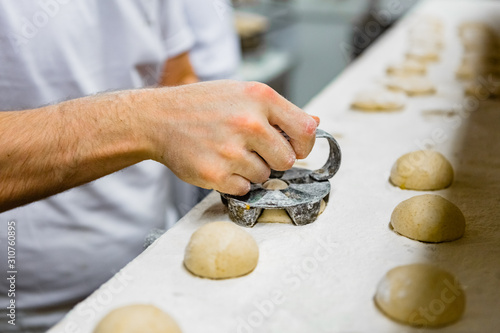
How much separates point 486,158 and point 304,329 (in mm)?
1014

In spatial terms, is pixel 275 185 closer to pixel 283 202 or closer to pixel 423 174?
pixel 283 202

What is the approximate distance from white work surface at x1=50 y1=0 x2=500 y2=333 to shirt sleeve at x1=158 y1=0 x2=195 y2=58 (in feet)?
2.74

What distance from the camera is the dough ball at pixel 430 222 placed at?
1.10 metres

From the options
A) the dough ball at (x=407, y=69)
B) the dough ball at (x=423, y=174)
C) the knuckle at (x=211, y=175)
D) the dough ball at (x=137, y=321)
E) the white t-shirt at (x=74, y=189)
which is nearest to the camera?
the dough ball at (x=137, y=321)

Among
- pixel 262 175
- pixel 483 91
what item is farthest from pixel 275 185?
pixel 483 91

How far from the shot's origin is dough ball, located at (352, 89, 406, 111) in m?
1.98

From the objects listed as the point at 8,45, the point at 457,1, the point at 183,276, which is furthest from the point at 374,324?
the point at 457,1

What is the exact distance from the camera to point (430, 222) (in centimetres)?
110

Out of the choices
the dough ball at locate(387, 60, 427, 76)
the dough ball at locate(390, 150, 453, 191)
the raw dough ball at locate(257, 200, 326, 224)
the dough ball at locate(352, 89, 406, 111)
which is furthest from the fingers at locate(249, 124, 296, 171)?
the dough ball at locate(387, 60, 427, 76)

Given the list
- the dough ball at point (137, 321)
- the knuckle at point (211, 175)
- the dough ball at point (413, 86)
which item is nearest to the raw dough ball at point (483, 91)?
the dough ball at point (413, 86)

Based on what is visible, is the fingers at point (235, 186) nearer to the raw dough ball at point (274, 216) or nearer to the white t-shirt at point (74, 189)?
the raw dough ball at point (274, 216)

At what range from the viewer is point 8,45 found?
149 centimetres

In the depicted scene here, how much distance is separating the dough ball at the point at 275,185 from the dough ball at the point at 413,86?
1174 millimetres

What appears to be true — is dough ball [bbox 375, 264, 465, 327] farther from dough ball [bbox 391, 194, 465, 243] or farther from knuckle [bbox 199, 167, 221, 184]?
knuckle [bbox 199, 167, 221, 184]
